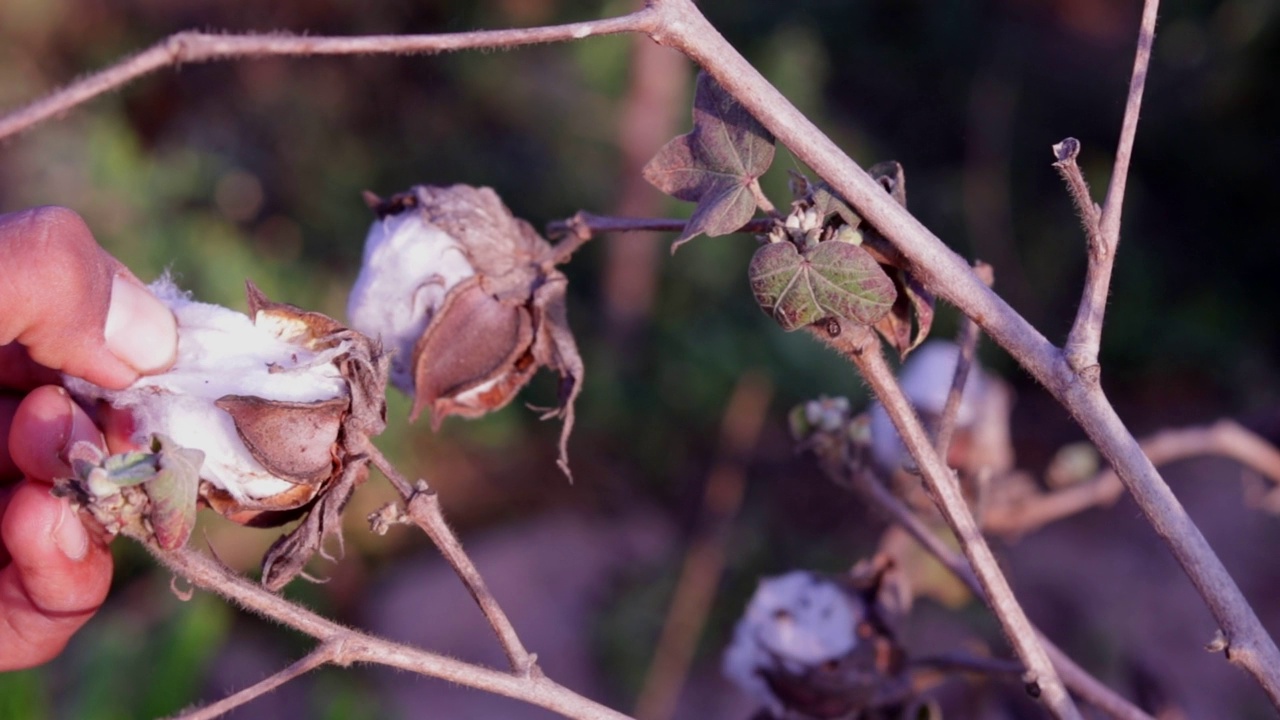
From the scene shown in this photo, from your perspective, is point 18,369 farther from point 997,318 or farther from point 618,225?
point 997,318

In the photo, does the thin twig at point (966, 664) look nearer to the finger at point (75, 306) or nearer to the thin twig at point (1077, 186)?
the thin twig at point (1077, 186)

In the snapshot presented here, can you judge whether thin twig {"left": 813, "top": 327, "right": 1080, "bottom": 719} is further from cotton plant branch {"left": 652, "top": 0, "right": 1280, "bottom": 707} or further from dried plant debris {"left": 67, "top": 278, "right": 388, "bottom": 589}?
dried plant debris {"left": 67, "top": 278, "right": 388, "bottom": 589}

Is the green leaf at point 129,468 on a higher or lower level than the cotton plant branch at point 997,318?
lower

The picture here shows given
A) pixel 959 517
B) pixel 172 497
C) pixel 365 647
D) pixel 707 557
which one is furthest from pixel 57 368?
pixel 707 557

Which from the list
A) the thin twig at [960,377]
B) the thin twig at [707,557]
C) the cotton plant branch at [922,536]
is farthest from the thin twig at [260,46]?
the thin twig at [707,557]

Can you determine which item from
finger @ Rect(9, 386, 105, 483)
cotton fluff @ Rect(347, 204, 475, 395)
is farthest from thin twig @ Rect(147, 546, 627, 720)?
cotton fluff @ Rect(347, 204, 475, 395)

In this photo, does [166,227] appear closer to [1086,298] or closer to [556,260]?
[556,260]
